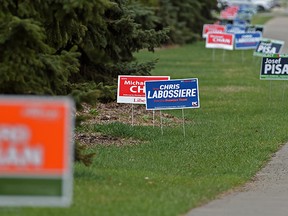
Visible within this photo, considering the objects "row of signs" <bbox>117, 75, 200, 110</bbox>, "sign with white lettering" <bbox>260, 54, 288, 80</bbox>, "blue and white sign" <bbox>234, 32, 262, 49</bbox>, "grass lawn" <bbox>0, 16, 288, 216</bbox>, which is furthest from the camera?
"blue and white sign" <bbox>234, 32, 262, 49</bbox>

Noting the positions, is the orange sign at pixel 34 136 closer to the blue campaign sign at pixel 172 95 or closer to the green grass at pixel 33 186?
the green grass at pixel 33 186

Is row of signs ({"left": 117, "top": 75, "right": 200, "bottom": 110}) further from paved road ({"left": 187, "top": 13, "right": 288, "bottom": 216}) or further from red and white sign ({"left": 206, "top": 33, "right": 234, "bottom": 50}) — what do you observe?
red and white sign ({"left": 206, "top": 33, "right": 234, "bottom": 50})

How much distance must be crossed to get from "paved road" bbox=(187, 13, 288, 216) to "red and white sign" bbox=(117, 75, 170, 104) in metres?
3.59

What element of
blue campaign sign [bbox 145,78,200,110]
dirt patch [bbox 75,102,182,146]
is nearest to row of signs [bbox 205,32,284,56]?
dirt patch [bbox 75,102,182,146]

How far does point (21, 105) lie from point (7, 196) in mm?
836

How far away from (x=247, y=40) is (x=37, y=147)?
35.3 metres

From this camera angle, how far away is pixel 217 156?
1683cm

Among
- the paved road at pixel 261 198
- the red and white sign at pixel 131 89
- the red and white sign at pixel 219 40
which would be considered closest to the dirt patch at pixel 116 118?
the red and white sign at pixel 131 89

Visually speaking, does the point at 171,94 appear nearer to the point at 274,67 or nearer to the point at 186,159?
the point at 186,159

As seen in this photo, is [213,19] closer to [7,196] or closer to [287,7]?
[7,196]

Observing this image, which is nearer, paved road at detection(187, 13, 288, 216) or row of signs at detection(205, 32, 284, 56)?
paved road at detection(187, 13, 288, 216)

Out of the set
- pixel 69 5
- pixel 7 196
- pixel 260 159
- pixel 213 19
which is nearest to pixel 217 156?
pixel 260 159

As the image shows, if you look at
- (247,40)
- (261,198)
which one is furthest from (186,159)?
(247,40)

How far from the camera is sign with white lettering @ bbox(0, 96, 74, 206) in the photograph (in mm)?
8586
